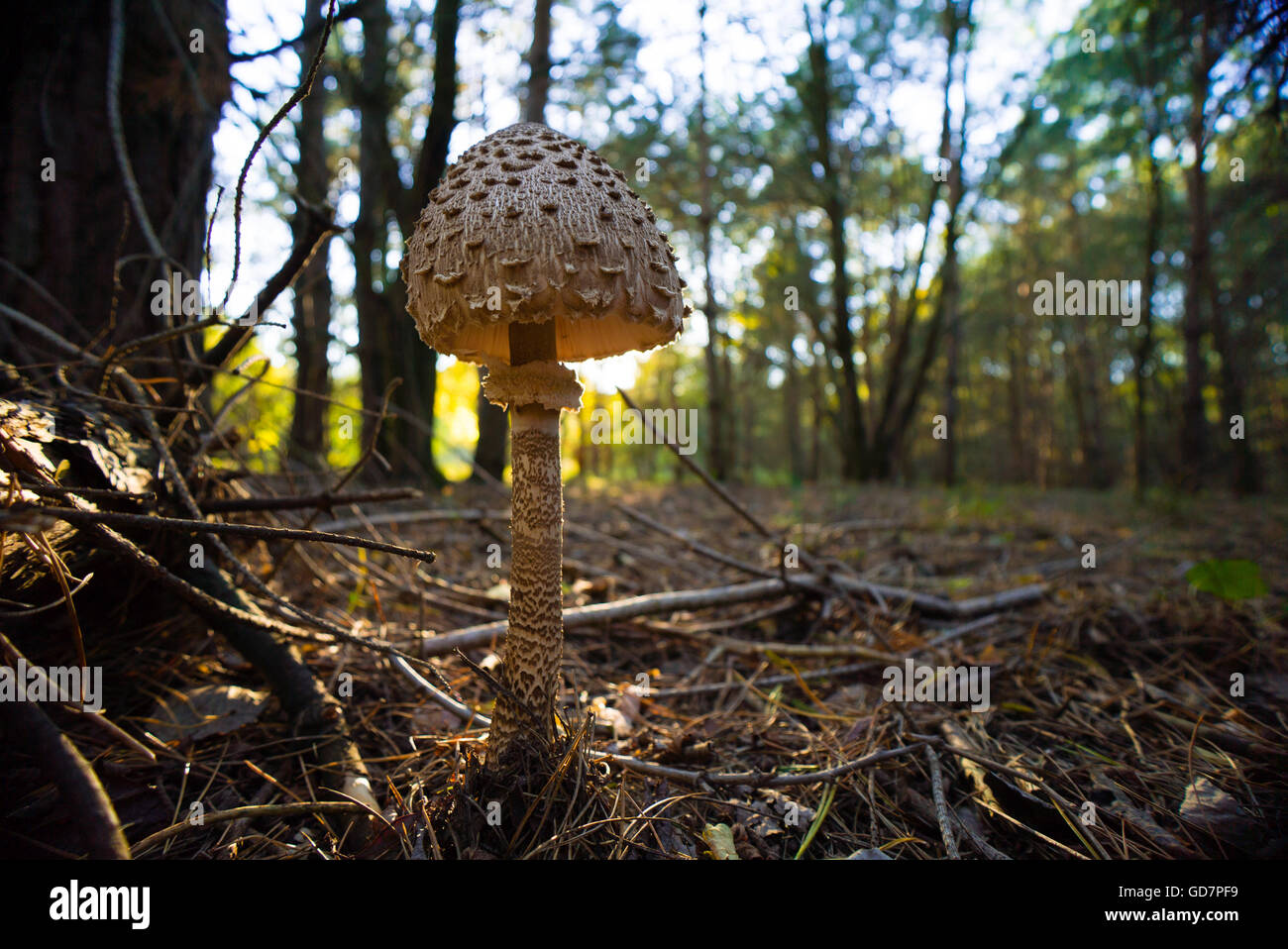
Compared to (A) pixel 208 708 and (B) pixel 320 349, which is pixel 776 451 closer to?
(B) pixel 320 349

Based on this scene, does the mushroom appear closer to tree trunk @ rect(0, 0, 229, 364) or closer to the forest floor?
the forest floor

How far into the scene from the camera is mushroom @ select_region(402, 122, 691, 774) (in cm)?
152

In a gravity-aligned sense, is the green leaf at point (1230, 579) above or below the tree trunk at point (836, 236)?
Result: below

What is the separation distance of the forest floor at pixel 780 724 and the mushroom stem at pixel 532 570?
158 mm

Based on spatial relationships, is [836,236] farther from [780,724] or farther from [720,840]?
[720,840]

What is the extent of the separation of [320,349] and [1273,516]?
13.9 m

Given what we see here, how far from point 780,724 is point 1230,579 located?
240cm

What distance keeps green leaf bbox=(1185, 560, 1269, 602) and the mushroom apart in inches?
117

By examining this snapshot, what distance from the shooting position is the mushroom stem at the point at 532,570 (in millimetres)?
1773

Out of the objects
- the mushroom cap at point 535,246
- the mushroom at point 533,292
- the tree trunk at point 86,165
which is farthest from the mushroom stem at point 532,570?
the tree trunk at point 86,165

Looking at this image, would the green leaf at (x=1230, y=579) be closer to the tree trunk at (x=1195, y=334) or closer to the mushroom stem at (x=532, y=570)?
the mushroom stem at (x=532, y=570)

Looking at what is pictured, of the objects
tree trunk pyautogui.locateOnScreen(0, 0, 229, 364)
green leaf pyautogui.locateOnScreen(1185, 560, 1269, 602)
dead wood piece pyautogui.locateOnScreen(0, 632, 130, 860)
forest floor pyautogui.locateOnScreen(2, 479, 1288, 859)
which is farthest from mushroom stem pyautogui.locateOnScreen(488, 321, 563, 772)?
green leaf pyautogui.locateOnScreen(1185, 560, 1269, 602)

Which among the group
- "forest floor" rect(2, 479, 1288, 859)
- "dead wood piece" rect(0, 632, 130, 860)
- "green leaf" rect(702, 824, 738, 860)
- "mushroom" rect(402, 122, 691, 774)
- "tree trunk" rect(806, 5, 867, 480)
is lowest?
"green leaf" rect(702, 824, 738, 860)
